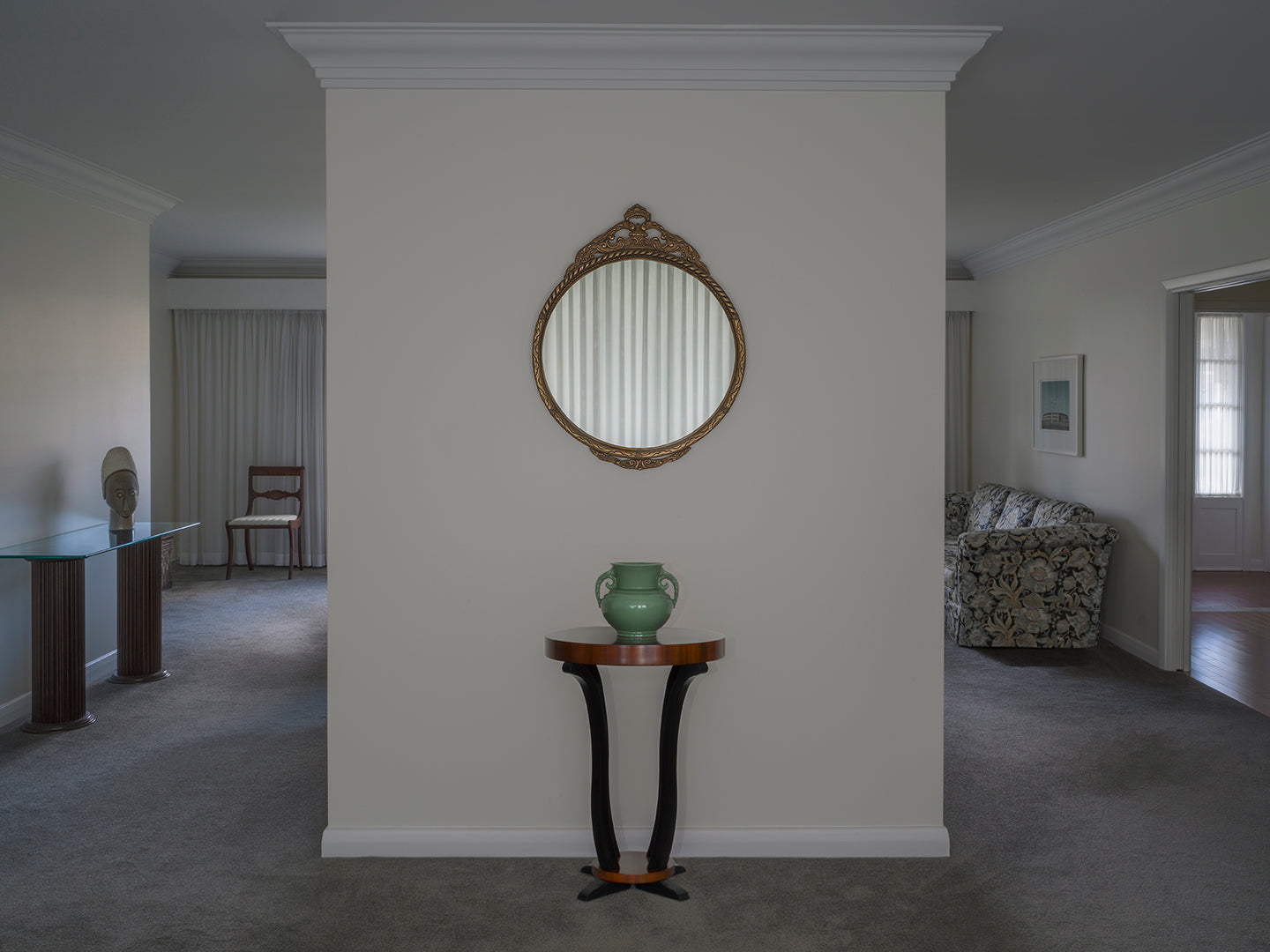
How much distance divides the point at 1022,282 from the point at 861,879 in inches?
212

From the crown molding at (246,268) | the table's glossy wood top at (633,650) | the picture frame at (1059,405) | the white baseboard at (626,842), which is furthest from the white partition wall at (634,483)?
the crown molding at (246,268)

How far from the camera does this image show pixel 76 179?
16.7 feet

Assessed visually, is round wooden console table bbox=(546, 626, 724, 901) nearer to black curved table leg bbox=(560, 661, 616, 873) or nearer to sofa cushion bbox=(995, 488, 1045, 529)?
black curved table leg bbox=(560, 661, 616, 873)

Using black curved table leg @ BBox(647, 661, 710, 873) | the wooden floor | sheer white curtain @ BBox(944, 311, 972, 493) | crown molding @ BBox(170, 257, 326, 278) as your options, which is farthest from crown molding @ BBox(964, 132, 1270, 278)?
crown molding @ BBox(170, 257, 326, 278)

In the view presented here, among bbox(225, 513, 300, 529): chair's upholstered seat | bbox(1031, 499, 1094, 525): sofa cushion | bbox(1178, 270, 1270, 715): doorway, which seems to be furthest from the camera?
bbox(1178, 270, 1270, 715): doorway

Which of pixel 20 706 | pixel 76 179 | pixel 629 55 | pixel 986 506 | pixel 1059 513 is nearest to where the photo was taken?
pixel 629 55

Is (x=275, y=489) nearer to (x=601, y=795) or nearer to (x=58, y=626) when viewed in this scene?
(x=58, y=626)

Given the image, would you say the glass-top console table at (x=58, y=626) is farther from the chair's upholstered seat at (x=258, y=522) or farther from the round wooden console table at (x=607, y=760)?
the chair's upholstered seat at (x=258, y=522)

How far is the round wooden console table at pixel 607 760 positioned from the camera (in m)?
3.01

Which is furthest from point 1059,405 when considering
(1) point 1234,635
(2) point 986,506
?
(1) point 1234,635

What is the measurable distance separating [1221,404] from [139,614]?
835cm

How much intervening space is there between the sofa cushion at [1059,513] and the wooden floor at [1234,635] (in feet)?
3.22

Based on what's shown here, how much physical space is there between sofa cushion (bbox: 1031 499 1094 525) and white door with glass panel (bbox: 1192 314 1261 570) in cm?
313

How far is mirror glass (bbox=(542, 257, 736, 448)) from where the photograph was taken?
328cm
